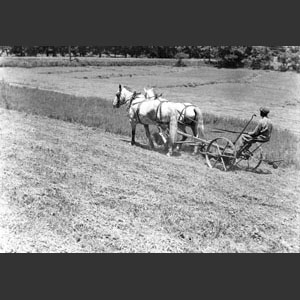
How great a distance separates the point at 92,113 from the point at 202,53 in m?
1.84

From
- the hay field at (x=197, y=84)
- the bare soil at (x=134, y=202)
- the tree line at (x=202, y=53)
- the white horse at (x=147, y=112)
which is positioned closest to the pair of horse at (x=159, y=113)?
the white horse at (x=147, y=112)

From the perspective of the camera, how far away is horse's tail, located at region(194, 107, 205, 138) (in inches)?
217

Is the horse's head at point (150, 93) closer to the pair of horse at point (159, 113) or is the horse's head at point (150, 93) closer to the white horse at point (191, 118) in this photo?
the pair of horse at point (159, 113)

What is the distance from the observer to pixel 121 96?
5836 mm

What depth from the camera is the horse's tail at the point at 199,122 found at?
5504mm

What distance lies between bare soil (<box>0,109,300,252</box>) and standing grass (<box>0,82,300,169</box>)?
Answer: 0.30m

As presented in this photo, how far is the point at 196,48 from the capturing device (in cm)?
522

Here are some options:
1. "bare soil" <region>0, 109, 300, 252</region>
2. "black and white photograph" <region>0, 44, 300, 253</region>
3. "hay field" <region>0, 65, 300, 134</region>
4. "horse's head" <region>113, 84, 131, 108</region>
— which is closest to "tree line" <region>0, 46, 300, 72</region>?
"black and white photograph" <region>0, 44, 300, 253</region>

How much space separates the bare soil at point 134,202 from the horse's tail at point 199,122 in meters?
0.35

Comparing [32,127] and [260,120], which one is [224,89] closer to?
[260,120]

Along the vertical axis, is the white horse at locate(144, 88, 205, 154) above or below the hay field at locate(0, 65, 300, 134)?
below

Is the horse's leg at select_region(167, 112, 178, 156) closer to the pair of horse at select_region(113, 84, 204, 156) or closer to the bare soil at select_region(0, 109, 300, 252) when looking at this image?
the pair of horse at select_region(113, 84, 204, 156)

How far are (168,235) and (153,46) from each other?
2.37 meters

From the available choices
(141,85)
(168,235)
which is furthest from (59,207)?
(141,85)
